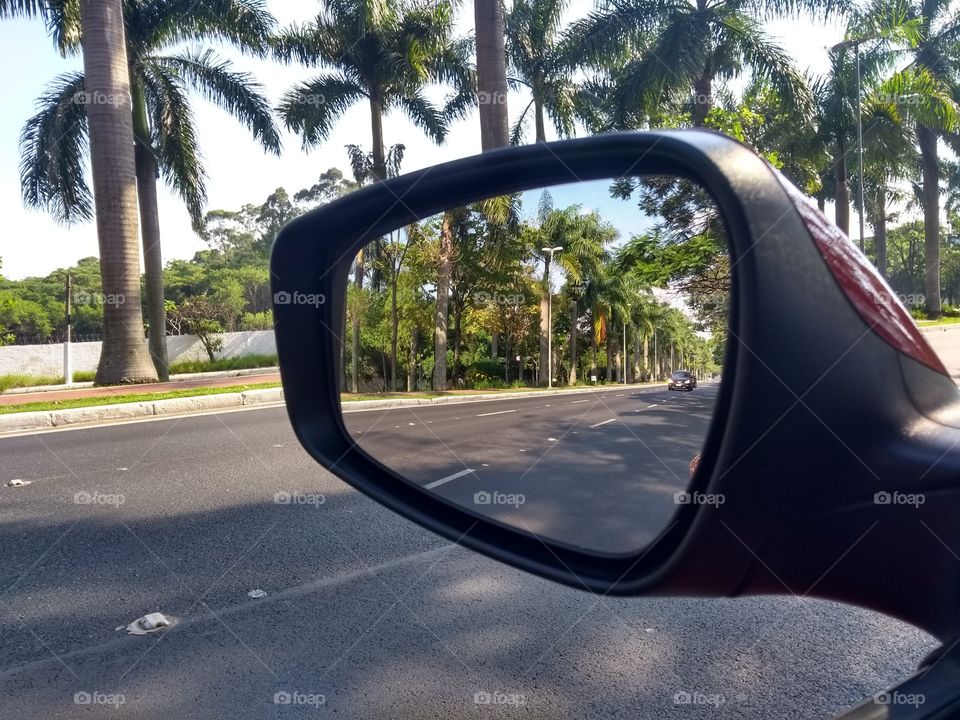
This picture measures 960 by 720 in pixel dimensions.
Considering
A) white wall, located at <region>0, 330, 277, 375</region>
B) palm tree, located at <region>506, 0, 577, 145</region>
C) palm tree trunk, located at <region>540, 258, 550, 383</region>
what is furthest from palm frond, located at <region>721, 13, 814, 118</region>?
white wall, located at <region>0, 330, 277, 375</region>

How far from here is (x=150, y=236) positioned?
62.3 feet

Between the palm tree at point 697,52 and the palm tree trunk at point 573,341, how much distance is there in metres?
13.4

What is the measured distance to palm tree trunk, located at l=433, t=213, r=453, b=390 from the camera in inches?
60.6

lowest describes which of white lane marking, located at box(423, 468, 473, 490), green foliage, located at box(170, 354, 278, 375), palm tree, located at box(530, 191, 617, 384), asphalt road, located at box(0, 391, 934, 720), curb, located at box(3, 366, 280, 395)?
asphalt road, located at box(0, 391, 934, 720)

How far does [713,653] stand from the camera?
254 centimetres

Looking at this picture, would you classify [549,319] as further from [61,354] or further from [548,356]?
[61,354]

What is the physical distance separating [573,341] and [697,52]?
1443 centimetres

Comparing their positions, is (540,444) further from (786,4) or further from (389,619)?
(786,4)

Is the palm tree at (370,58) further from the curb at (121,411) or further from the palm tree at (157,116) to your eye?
the curb at (121,411)

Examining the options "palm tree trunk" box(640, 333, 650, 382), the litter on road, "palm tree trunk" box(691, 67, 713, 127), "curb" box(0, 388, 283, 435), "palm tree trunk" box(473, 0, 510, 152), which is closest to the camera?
"palm tree trunk" box(640, 333, 650, 382)

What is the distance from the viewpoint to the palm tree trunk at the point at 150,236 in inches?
738

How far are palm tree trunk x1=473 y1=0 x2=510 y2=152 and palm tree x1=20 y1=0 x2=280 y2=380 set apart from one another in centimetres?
885

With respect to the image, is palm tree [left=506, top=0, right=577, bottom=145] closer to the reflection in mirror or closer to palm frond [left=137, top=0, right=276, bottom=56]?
palm frond [left=137, top=0, right=276, bottom=56]

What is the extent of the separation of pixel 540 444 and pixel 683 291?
44cm
